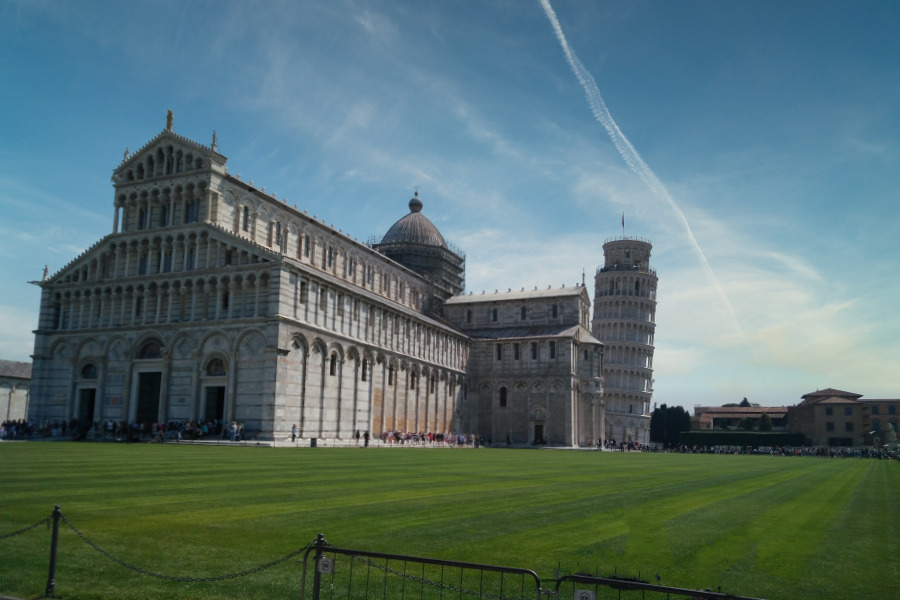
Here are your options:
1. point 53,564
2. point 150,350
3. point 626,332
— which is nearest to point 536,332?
point 626,332

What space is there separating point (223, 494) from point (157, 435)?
3283 cm

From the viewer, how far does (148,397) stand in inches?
2047

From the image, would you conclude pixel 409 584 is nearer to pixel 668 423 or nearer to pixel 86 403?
pixel 86 403

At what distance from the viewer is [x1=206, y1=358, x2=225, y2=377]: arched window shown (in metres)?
49.8

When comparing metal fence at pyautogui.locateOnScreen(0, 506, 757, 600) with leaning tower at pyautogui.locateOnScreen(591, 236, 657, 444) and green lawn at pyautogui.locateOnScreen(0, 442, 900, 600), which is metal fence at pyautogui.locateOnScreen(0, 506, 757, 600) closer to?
green lawn at pyautogui.locateOnScreen(0, 442, 900, 600)

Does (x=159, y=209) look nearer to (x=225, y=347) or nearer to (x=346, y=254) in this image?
(x=225, y=347)

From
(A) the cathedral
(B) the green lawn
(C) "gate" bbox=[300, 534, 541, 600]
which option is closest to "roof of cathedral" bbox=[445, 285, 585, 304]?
(A) the cathedral

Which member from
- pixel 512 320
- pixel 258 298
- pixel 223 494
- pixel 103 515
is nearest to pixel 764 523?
pixel 223 494

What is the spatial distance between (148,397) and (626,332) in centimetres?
8007

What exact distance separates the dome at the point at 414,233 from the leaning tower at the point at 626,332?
33855 millimetres

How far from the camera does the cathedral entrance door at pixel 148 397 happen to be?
51.5 meters

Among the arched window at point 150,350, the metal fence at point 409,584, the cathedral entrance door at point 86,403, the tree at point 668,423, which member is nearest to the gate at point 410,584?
the metal fence at point 409,584

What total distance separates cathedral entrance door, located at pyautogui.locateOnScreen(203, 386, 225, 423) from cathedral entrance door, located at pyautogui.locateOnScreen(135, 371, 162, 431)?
4133 millimetres

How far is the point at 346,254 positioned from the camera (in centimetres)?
6919
